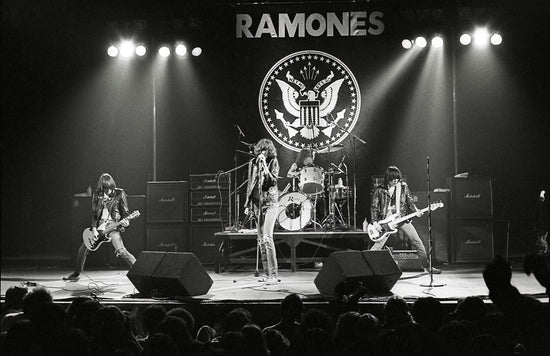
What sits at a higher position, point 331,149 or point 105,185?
point 331,149

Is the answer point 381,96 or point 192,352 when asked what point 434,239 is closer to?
point 381,96

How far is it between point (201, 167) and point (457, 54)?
5814 millimetres

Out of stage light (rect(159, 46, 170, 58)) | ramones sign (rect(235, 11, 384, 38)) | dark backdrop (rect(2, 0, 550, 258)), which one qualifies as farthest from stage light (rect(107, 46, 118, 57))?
ramones sign (rect(235, 11, 384, 38))

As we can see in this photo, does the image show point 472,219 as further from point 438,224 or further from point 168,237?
point 168,237

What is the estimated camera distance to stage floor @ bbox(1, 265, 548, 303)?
7525mm

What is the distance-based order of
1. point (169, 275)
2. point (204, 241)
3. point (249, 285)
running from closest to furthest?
point (169, 275)
point (249, 285)
point (204, 241)

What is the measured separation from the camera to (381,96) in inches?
501

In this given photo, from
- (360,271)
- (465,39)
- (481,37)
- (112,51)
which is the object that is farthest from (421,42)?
(360,271)

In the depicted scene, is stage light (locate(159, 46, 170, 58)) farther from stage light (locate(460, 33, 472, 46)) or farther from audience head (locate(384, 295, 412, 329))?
audience head (locate(384, 295, 412, 329))

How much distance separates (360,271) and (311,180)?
4786 millimetres

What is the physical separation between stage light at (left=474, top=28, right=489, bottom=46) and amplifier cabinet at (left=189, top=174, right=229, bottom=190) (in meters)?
5.79

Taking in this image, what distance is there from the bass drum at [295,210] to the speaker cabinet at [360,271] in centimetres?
410

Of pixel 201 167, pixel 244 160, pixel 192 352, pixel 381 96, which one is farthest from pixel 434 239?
pixel 192 352

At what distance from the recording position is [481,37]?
12.4m
